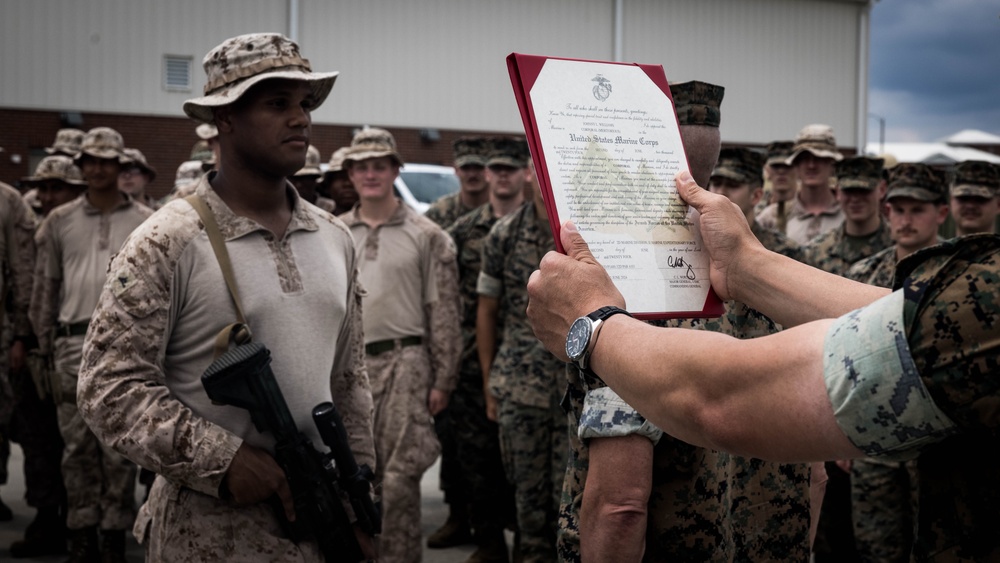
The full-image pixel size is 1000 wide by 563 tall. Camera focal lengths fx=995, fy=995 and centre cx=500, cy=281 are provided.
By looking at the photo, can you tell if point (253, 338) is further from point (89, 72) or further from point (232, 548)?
point (89, 72)

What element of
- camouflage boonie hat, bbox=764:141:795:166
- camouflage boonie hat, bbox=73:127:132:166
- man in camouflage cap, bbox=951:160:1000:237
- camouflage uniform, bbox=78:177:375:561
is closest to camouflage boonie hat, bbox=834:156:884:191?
man in camouflage cap, bbox=951:160:1000:237

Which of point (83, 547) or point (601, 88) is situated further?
point (83, 547)

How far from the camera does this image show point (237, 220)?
3.00 m

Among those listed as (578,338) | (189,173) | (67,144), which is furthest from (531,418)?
(67,144)

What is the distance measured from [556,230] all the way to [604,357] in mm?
284

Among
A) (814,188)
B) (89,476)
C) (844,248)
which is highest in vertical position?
(814,188)

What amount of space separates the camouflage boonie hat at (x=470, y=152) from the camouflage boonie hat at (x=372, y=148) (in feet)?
Result: 5.23

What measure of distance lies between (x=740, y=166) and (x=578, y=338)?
14.0 ft

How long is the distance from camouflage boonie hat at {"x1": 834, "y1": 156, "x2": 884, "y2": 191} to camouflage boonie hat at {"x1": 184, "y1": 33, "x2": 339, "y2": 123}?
4.65 meters

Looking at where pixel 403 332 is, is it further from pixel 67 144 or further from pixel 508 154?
pixel 67 144

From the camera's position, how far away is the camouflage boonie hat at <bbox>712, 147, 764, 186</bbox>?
5631 millimetres

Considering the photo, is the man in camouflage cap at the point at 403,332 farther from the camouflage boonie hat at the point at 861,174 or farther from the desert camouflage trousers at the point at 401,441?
the camouflage boonie hat at the point at 861,174

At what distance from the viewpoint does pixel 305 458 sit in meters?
2.87

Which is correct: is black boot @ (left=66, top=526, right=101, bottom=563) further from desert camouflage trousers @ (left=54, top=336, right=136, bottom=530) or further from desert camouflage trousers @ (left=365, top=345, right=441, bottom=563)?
desert camouflage trousers @ (left=365, top=345, right=441, bottom=563)
